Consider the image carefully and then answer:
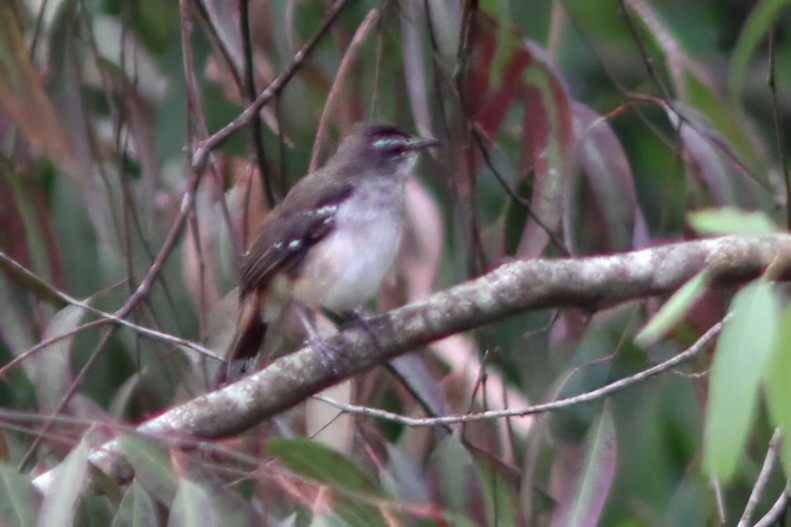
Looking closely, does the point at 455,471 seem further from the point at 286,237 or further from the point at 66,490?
the point at 66,490

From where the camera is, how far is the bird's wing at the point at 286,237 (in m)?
3.24

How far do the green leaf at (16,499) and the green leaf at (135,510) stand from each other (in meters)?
0.13

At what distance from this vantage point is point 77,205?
382 centimetres

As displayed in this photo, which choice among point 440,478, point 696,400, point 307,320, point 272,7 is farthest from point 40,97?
point 696,400

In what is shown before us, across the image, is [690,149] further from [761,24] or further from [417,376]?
[417,376]

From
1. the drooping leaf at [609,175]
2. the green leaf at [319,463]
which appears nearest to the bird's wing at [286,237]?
the drooping leaf at [609,175]

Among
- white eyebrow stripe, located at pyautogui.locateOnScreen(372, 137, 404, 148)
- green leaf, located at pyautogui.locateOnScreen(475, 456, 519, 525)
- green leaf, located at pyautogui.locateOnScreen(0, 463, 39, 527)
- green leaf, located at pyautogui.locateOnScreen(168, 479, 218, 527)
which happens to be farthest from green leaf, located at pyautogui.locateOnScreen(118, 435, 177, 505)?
white eyebrow stripe, located at pyautogui.locateOnScreen(372, 137, 404, 148)

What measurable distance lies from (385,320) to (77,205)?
1.63 meters

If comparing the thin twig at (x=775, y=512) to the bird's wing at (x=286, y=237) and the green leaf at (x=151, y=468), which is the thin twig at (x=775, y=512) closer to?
the green leaf at (x=151, y=468)

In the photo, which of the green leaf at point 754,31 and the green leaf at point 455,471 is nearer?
the green leaf at point 754,31

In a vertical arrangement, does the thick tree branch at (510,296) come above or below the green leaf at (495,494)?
above

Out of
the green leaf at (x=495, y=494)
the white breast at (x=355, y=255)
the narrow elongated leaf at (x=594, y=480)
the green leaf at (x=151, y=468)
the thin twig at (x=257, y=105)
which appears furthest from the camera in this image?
the white breast at (x=355, y=255)

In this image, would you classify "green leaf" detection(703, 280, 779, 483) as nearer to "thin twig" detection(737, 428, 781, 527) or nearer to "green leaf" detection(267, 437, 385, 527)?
"thin twig" detection(737, 428, 781, 527)

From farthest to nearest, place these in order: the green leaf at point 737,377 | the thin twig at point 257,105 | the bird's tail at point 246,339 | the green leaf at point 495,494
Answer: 1. the bird's tail at point 246,339
2. the thin twig at point 257,105
3. the green leaf at point 495,494
4. the green leaf at point 737,377
